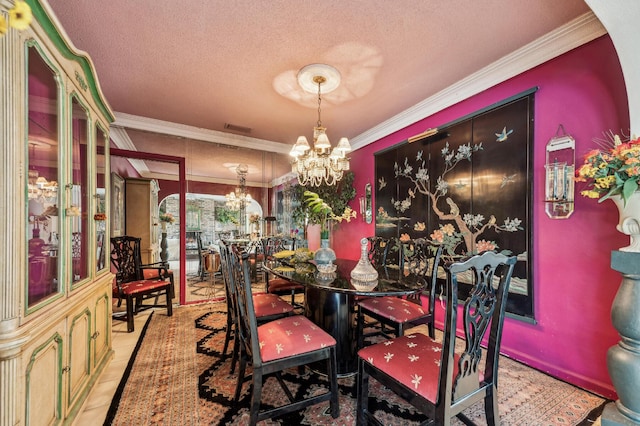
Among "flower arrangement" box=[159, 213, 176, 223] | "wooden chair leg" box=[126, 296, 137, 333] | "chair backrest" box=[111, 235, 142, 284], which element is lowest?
"wooden chair leg" box=[126, 296, 137, 333]

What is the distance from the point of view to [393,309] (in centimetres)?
220

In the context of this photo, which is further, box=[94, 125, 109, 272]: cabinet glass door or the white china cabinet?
box=[94, 125, 109, 272]: cabinet glass door

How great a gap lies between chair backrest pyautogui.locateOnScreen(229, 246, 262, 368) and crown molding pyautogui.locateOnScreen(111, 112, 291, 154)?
315cm

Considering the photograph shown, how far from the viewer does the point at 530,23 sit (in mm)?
1954

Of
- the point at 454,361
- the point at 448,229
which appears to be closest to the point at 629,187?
the point at 454,361

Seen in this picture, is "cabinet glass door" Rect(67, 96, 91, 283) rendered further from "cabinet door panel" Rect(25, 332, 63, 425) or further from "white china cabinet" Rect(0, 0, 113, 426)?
"cabinet door panel" Rect(25, 332, 63, 425)

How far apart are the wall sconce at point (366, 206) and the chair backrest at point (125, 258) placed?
3.26 metres

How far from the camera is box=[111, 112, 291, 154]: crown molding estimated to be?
3.63m

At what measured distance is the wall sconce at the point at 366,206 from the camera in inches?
165

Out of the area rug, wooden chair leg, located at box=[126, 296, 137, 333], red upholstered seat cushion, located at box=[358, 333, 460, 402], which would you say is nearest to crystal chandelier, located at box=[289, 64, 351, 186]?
red upholstered seat cushion, located at box=[358, 333, 460, 402]

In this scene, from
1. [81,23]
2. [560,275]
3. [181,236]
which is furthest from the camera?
[181,236]

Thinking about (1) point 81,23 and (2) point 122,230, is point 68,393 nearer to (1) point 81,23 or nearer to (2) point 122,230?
(1) point 81,23

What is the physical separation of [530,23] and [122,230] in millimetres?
5783

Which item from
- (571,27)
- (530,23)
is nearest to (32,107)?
(530,23)
